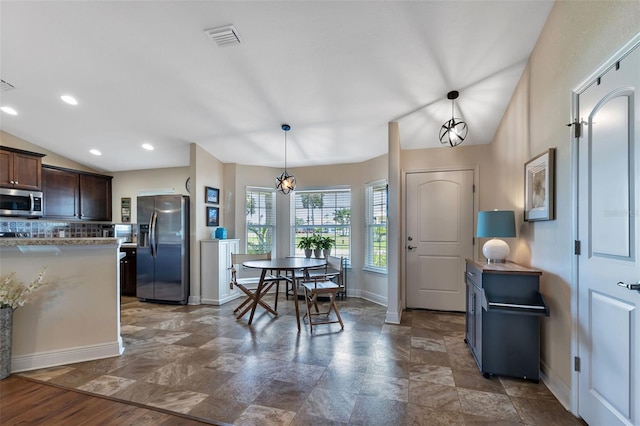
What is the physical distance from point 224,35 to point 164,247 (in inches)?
135

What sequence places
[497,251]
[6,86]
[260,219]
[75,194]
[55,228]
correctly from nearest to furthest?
[497,251], [6,86], [55,228], [75,194], [260,219]

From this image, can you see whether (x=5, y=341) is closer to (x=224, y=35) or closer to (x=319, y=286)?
(x=319, y=286)

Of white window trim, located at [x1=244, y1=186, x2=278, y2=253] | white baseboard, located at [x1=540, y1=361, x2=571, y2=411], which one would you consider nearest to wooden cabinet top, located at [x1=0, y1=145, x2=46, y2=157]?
white window trim, located at [x1=244, y1=186, x2=278, y2=253]

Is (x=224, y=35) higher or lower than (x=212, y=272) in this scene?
higher

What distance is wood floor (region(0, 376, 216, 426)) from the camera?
6.22 ft

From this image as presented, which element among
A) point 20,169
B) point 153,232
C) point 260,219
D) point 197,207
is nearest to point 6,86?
point 20,169

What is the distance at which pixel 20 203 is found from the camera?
469 centimetres

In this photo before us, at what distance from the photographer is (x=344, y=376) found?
8.09 ft

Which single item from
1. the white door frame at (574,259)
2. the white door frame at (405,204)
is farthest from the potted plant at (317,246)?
the white door frame at (574,259)

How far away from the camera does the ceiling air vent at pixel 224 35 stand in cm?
252

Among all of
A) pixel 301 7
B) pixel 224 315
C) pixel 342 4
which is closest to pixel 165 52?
pixel 301 7

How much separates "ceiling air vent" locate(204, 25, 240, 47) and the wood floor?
9.45ft

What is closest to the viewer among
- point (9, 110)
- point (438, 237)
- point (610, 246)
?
point (610, 246)

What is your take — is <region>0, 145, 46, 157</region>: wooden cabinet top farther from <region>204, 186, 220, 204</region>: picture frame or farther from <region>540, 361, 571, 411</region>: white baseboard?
<region>540, 361, 571, 411</region>: white baseboard
